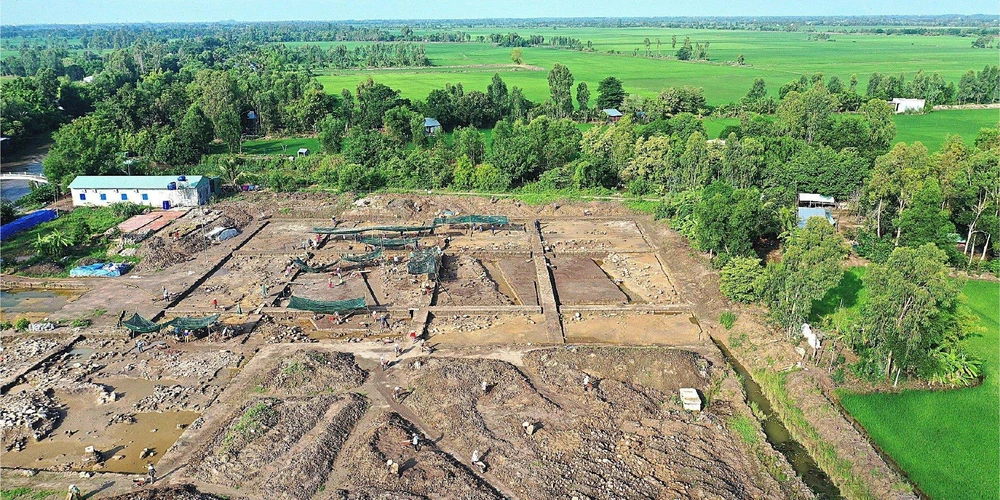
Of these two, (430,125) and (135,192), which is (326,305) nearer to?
(135,192)

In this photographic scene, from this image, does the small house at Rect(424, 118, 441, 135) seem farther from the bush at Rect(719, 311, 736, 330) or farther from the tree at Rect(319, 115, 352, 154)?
the bush at Rect(719, 311, 736, 330)

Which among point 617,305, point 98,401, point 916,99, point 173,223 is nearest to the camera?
point 98,401

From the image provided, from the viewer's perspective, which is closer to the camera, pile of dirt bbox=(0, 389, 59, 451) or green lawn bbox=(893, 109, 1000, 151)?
pile of dirt bbox=(0, 389, 59, 451)

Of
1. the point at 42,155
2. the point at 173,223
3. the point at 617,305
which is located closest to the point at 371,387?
the point at 617,305

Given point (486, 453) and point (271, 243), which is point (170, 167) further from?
A: point (486, 453)

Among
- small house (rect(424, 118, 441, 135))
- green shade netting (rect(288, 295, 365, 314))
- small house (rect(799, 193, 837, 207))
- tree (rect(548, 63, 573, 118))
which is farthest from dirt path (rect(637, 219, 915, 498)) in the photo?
tree (rect(548, 63, 573, 118))

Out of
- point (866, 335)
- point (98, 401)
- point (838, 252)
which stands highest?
point (838, 252)
